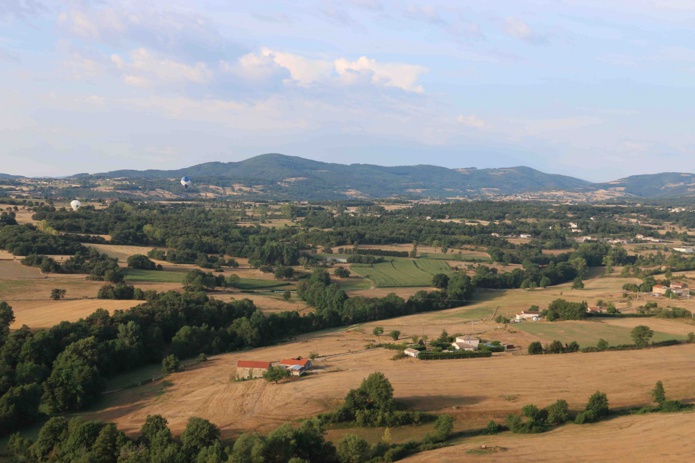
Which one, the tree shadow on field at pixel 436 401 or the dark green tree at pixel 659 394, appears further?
the dark green tree at pixel 659 394

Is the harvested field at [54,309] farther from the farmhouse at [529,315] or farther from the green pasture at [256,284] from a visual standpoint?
the farmhouse at [529,315]

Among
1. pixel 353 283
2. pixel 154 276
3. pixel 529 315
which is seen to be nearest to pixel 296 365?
pixel 529 315

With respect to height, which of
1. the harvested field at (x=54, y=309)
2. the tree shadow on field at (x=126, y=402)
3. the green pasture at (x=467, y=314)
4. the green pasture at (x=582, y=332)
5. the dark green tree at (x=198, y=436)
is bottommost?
the tree shadow on field at (x=126, y=402)

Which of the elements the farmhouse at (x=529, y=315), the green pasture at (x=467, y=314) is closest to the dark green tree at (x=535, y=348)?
the farmhouse at (x=529, y=315)

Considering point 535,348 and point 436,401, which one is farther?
point 535,348

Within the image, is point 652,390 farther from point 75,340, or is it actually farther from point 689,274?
point 689,274

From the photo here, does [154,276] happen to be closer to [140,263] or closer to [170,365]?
[140,263]
